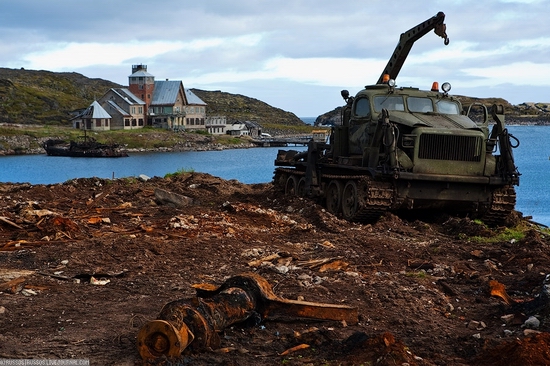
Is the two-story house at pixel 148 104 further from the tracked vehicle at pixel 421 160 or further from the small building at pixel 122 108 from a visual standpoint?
the tracked vehicle at pixel 421 160

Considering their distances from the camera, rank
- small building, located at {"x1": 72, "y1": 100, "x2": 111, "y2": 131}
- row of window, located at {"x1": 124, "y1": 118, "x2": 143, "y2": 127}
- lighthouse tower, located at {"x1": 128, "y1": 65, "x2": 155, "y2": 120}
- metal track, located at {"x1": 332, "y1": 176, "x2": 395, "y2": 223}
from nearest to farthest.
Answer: metal track, located at {"x1": 332, "y1": 176, "x2": 395, "y2": 223} < small building, located at {"x1": 72, "y1": 100, "x2": 111, "y2": 131} < row of window, located at {"x1": 124, "y1": 118, "x2": 143, "y2": 127} < lighthouse tower, located at {"x1": 128, "y1": 65, "x2": 155, "y2": 120}

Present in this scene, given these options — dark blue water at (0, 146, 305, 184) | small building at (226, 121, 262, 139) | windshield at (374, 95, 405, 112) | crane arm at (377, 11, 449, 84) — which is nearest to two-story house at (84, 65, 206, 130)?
small building at (226, 121, 262, 139)

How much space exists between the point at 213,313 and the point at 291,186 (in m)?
14.8

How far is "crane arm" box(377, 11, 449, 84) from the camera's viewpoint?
65.9ft

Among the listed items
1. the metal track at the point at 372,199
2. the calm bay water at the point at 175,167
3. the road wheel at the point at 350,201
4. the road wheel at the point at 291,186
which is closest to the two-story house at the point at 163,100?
the calm bay water at the point at 175,167

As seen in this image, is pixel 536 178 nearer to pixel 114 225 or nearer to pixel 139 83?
pixel 114 225

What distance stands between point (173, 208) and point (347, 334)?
1044 centimetres

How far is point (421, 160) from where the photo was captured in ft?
55.2

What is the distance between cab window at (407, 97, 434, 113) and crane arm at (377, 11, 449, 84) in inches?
84.1

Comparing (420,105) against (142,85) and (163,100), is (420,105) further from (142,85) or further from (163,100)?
(142,85)

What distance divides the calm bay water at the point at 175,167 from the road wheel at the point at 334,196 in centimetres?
2573

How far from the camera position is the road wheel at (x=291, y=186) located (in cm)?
2160

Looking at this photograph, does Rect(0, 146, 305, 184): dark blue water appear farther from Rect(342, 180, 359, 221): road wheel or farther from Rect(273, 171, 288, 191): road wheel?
Rect(342, 180, 359, 221): road wheel

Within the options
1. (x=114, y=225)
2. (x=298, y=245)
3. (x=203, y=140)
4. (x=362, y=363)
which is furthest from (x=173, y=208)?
(x=203, y=140)
